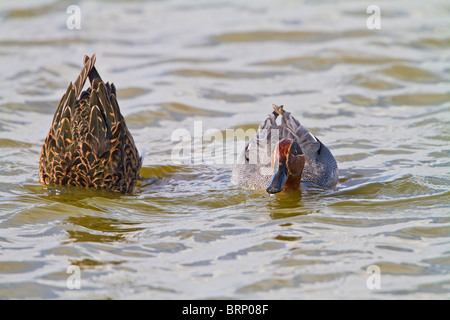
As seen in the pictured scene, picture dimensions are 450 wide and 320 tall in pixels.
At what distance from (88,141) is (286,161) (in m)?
2.35

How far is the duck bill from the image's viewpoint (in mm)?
7315

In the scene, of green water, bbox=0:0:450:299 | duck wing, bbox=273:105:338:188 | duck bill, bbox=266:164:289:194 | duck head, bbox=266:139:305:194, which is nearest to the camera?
green water, bbox=0:0:450:299

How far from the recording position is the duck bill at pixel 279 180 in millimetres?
7315

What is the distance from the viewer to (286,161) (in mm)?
7594

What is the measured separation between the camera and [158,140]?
10.2 meters

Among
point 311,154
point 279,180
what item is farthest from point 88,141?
point 311,154

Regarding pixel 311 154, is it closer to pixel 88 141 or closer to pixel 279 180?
pixel 279 180

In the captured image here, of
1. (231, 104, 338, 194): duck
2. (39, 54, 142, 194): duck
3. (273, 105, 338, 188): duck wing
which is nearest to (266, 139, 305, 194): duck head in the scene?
(231, 104, 338, 194): duck

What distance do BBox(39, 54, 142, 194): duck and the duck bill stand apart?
185 centimetres

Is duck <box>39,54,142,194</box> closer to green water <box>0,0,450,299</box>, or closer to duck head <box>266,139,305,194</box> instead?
green water <box>0,0,450,299</box>

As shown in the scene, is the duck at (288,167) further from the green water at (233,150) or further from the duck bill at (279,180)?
the green water at (233,150)

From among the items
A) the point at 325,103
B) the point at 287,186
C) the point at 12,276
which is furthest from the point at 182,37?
the point at 12,276

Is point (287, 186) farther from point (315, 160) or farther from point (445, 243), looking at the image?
point (445, 243)

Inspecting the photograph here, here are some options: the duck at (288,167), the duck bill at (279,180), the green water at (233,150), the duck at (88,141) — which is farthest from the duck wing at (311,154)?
the duck at (88,141)
